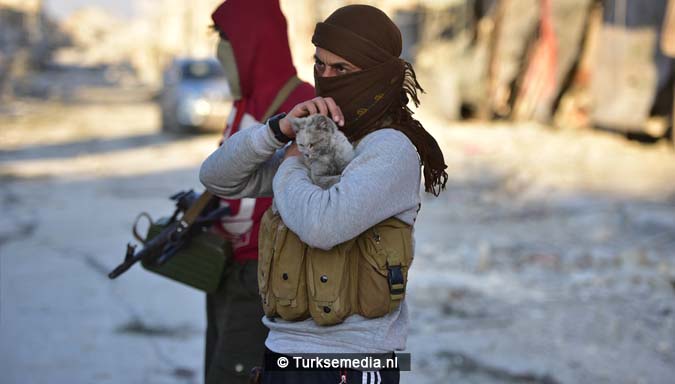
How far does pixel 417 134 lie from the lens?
2.11 meters

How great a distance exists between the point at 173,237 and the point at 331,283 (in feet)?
3.82

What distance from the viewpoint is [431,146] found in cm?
216

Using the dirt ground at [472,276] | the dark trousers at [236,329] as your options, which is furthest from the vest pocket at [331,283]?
the dirt ground at [472,276]

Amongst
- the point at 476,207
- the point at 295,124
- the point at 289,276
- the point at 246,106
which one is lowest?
the point at 476,207

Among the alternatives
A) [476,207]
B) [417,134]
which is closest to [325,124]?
[417,134]

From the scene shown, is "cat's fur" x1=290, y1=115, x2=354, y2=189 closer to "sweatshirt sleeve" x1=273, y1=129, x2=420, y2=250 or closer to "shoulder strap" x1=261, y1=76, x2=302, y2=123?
"sweatshirt sleeve" x1=273, y1=129, x2=420, y2=250

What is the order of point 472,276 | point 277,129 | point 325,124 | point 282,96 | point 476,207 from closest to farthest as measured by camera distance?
point 325,124
point 277,129
point 282,96
point 472,276
point 476,207

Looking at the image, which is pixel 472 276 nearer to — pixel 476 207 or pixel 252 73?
pixel 476 207

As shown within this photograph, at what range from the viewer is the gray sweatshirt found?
73.9 inches

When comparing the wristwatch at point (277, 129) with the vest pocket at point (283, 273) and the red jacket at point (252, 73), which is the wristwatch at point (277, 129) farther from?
the red jacket at point (252, 73)

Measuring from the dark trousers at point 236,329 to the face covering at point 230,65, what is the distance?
2.09 ft

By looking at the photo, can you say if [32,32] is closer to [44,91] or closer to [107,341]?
[44,91]

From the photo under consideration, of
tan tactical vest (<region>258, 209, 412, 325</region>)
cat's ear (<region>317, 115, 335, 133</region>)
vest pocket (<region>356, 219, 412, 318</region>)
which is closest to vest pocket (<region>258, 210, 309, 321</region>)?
tan tactical vest (<region>258, 209, 412, 325</region>)

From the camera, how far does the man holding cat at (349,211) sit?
191 centimetres
